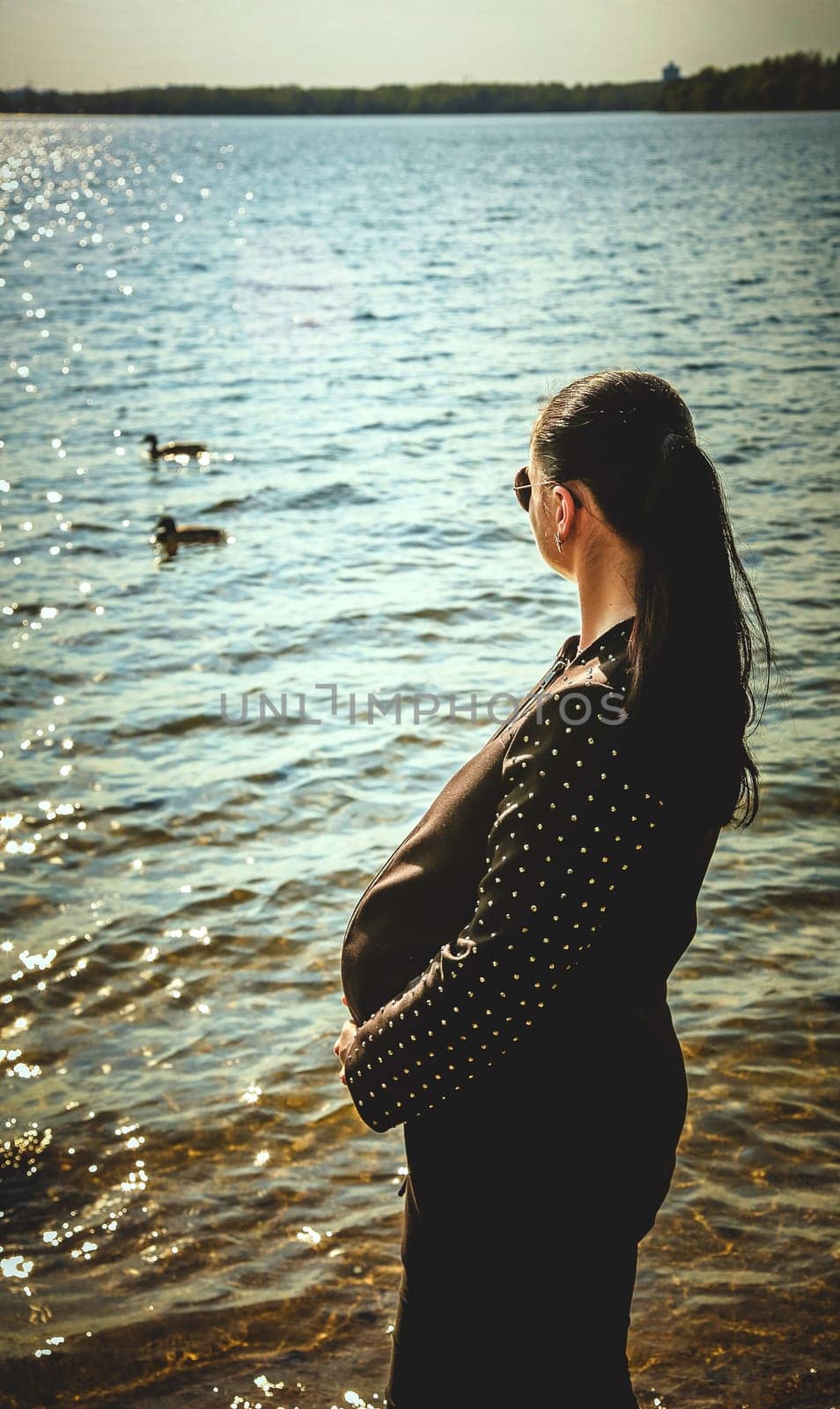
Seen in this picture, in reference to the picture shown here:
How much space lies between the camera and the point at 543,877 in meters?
1.85

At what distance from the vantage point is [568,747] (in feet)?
6.05

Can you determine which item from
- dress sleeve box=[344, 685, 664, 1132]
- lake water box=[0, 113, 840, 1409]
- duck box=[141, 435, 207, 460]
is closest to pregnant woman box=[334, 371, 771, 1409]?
dress sleeve box=[344, 685, 664, 1132]

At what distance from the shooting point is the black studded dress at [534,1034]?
1.86m

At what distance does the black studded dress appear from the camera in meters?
1.86

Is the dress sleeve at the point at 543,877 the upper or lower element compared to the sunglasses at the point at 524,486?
lower

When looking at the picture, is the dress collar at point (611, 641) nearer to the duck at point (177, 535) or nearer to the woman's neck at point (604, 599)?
the woman's neck at point (604, 599)

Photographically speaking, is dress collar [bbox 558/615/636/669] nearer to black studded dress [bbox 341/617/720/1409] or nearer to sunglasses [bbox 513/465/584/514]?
black studded dress [bbox 341/617/720/1409]

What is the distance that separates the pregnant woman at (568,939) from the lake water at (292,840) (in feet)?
0.40

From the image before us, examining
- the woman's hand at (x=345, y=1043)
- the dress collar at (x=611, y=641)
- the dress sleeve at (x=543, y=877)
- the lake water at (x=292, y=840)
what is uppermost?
the dress collar at (x=611, y=641)

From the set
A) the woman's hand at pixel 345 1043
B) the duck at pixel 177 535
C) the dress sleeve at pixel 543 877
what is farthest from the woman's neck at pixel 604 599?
the duck at pixel 177 535

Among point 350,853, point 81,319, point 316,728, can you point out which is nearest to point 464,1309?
point 350,853

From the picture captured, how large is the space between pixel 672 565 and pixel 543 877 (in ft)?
1.78

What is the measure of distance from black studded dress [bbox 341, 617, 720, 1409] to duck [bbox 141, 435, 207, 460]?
47.3ft

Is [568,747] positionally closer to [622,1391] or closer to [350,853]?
[622,1391]
